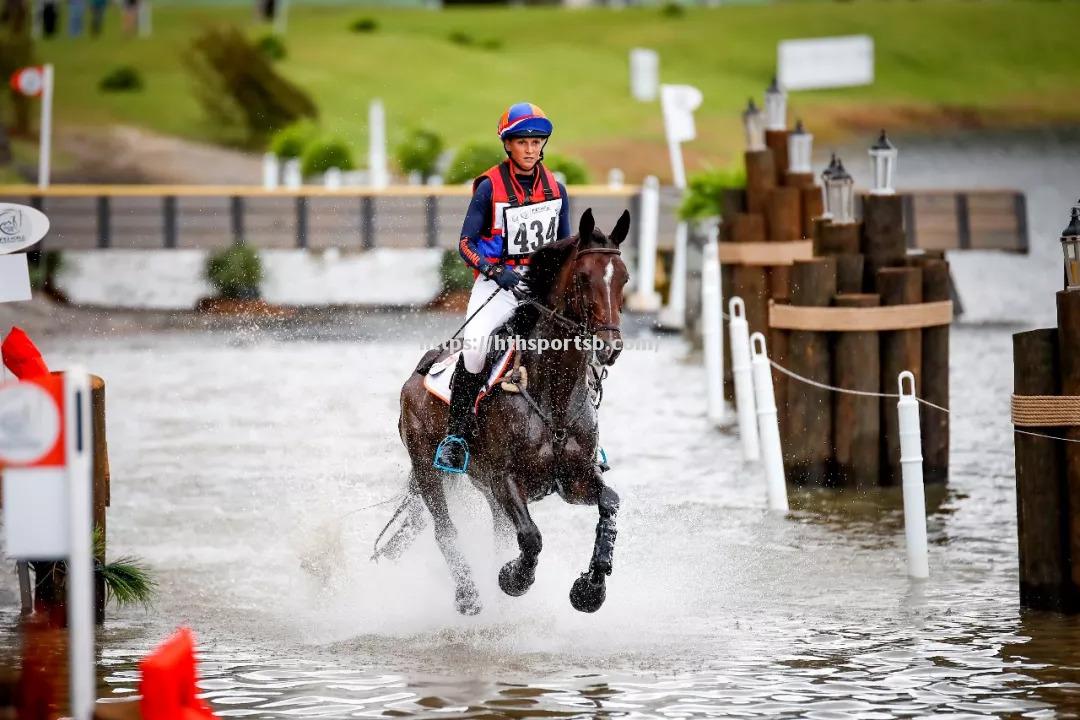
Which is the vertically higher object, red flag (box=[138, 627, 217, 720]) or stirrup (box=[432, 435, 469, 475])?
stirrup (box=[432, 435, 469, 475])

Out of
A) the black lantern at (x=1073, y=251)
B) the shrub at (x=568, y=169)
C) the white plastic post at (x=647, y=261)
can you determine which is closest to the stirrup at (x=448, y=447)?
the black lantern at (x=1073, y=251)

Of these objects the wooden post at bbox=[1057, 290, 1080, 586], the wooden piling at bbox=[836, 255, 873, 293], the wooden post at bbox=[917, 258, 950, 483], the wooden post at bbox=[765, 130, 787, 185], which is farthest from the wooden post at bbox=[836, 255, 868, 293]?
the wooden post at bbox=[765, 130, 787, 185]

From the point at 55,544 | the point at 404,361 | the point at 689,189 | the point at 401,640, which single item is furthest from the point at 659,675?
the point at 689,189

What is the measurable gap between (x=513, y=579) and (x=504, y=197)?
6.88ft

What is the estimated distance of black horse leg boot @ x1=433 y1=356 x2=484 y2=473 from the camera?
972 centimetres

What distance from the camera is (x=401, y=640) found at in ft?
32.0

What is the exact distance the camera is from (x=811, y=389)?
1424 centimetres

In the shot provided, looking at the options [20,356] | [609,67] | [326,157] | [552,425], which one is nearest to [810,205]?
Answer: [552,425]

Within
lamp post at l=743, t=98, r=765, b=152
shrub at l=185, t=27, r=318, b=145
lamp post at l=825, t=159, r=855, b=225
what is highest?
shrub at l=185, t=27, r=318, b=145

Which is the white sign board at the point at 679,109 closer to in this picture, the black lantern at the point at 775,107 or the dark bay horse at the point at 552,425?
the black lantern at the point at 775,107

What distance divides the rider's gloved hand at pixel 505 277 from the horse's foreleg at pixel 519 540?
1.07m

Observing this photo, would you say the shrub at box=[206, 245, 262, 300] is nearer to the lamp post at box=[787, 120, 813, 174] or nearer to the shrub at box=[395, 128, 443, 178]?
the shrub at box=[395, 128, 443, 178]

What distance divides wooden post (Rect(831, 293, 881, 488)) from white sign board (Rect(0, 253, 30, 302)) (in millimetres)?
6659

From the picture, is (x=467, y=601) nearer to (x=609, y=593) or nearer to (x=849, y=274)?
(x=609, y=593)
